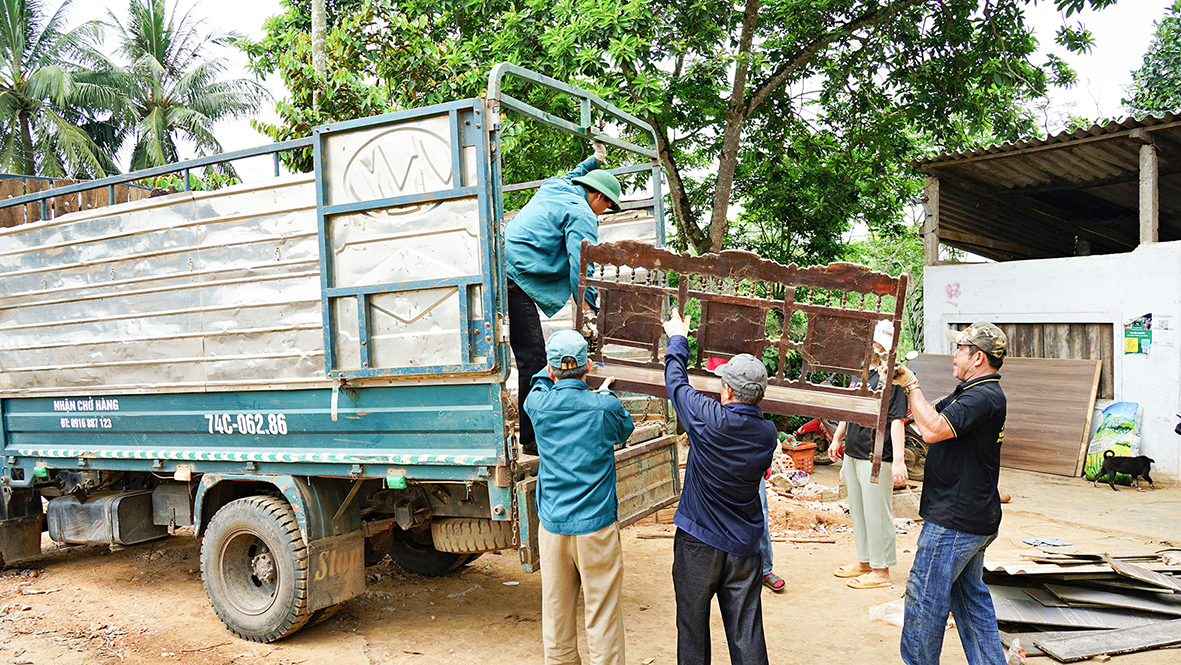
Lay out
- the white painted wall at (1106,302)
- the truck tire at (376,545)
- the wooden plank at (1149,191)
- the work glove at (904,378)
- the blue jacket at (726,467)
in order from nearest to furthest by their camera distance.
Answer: the blue jacket at (726,467) → the work glove at (904,378) → the truck tire at (376,545) → the white painted wall at (1106,302) → the wooden plank at (1149,191)

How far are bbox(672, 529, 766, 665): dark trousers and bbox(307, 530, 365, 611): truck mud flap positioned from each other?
2.00 meters

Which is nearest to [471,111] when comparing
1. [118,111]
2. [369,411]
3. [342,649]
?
[369,411]

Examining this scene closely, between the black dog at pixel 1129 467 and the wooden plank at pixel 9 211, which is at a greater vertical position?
the wooden plank at pixel 9 211

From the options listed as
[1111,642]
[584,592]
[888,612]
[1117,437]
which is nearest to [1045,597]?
[1111,642]

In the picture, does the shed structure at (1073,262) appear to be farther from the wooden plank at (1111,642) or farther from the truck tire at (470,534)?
the truck tire at (470,534)

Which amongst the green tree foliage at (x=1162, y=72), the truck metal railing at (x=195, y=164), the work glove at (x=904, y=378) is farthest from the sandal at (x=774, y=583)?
the green tree foliage at (x=1162, y=72)

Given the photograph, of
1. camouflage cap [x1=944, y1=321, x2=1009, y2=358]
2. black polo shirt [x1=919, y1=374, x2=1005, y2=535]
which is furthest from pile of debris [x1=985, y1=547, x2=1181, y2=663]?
camouflage cap [x1=944, y1=321, x2=1009, y2=358]

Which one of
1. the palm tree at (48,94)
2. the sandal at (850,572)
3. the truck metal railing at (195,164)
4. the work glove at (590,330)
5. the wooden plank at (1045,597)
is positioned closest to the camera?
the work glove at (590,330)

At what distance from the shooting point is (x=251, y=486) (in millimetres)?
4656

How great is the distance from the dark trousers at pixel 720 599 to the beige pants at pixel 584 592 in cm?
29

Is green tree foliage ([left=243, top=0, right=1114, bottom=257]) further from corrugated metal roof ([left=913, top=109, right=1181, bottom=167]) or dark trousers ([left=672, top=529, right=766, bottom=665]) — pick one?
dark trousers ([left=672, top=529, right=766, bottom=665])

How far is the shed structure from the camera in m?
8.30

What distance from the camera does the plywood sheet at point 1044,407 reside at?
874 cm

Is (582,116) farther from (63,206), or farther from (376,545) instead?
(63,206)
